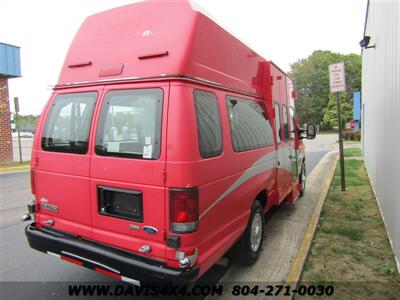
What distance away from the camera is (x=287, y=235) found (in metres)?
5.36

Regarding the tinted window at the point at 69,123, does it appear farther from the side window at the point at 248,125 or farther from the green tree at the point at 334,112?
the green tree at the point at 334,112

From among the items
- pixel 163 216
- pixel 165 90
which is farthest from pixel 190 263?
pixel 165 90

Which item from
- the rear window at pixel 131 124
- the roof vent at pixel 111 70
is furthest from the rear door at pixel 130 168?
the roof vent at pixel 111 70

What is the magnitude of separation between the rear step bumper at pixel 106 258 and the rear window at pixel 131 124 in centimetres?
93

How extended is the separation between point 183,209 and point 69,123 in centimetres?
172

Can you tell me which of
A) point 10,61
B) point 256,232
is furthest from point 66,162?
point 10,61

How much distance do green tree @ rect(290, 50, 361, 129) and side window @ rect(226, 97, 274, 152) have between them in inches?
2516

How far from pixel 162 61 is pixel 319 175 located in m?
9.51

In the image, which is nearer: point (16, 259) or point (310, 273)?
point (310, 273)

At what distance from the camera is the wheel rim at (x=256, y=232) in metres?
4.43

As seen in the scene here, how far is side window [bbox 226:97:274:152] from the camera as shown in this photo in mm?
3911

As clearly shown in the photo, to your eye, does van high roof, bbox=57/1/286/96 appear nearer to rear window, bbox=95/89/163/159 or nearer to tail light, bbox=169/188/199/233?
rear window, bbox=95/89/163/159

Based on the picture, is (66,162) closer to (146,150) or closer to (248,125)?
(146,150)

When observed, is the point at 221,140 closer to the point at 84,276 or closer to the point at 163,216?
the point at 163,216
